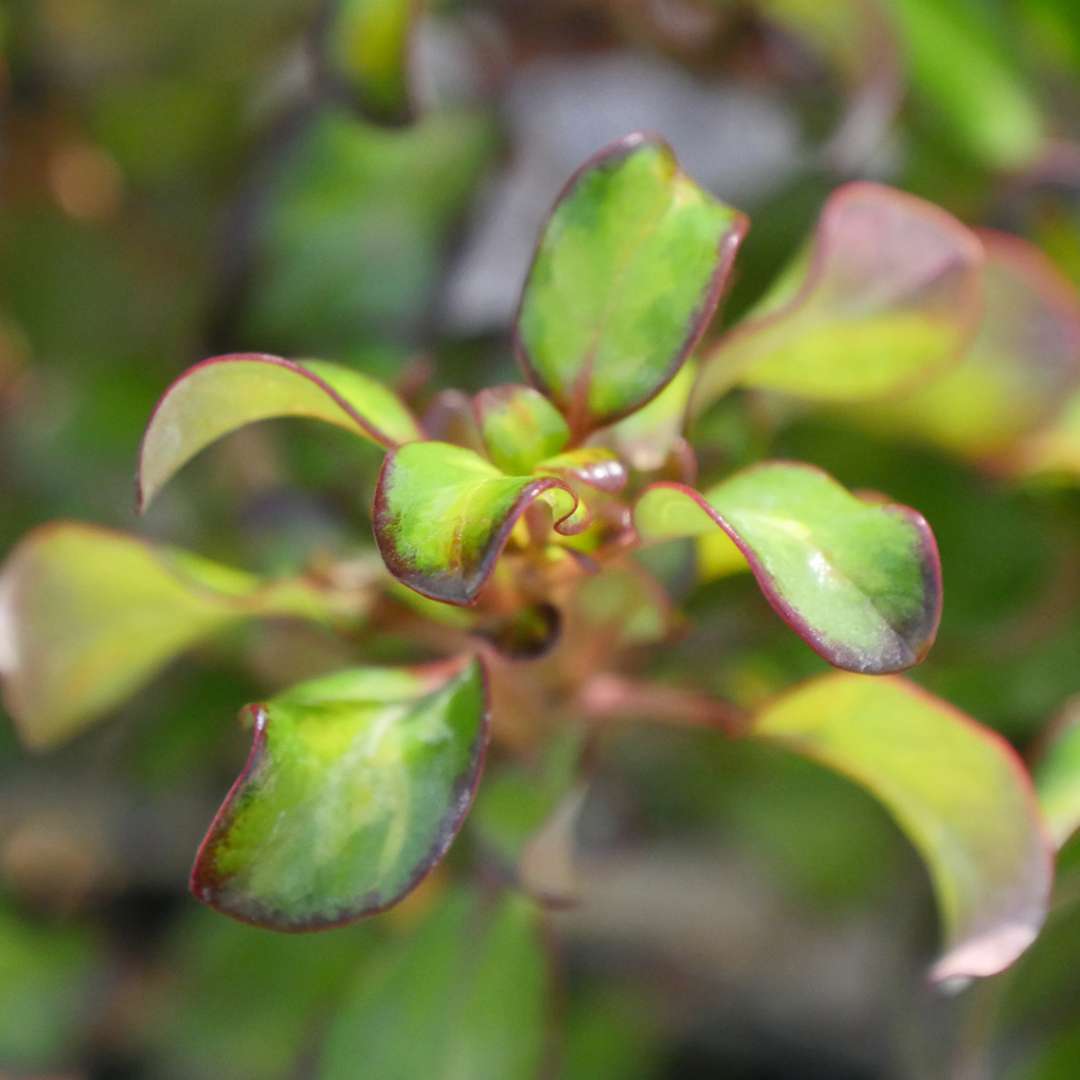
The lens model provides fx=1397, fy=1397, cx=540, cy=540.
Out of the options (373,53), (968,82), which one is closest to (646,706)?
(373,53)

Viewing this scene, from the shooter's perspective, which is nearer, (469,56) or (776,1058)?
(469,56)

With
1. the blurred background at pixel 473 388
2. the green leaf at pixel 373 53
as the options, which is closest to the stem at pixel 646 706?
the blurred background at pixel 473 388

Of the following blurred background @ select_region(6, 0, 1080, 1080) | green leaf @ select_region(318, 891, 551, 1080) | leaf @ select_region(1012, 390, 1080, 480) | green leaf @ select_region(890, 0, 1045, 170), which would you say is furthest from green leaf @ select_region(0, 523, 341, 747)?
green leaf @ select_region(890, 0, 1045, 170)

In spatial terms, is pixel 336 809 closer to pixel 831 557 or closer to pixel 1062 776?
pixel 831 557

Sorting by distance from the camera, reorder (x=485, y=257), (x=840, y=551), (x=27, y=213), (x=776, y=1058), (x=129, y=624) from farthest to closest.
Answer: (x=776, y=1058)
(x=27, y=213)
(x=485, y=257)
(x=129, y=624)
(x=840, y=551)

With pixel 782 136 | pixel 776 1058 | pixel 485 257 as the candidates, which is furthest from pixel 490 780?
pixel 776 1058

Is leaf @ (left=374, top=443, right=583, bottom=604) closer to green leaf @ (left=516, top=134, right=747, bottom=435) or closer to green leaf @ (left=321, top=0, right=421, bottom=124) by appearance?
green leaf @ (left=516, top=134, right=747, bottom=435)

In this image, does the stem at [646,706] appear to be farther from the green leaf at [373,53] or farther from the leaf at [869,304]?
the green leaf at [373,53]

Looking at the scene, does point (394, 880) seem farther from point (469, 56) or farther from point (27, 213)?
point (27, 213)
